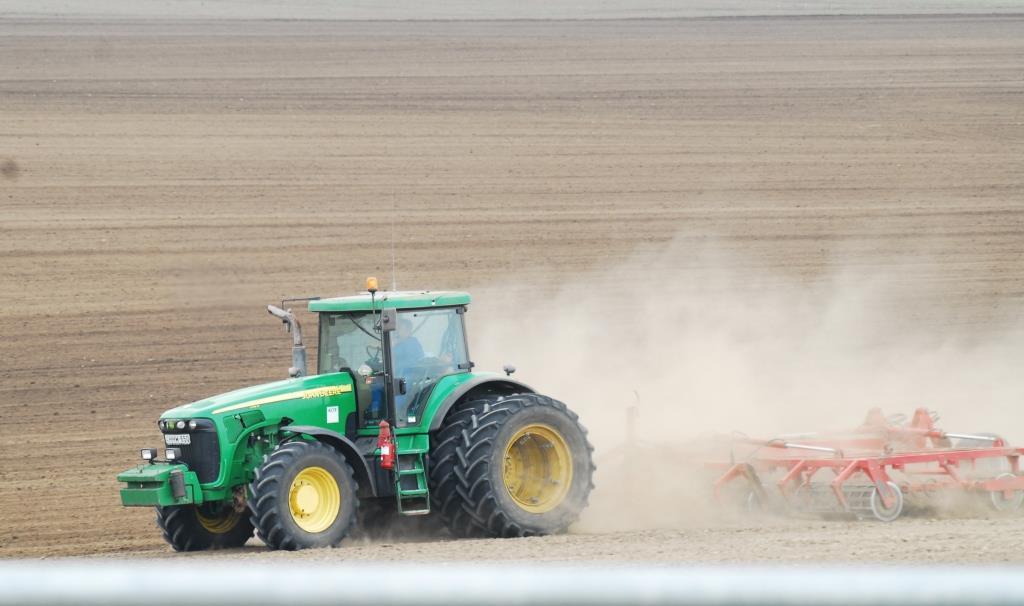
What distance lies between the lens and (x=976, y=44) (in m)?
34.2

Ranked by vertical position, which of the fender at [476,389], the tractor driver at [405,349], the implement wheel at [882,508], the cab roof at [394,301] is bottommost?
the implement wheel at [882,508]

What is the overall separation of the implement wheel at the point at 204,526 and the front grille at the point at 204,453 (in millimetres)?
425

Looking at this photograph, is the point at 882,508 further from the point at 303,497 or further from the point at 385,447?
the point at 303,497

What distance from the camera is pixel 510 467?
10258 millimetres

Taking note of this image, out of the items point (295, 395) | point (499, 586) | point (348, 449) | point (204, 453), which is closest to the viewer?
point (499, 586)

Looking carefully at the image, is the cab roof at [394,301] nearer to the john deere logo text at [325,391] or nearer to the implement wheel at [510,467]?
the john deere logo text at [325,391]

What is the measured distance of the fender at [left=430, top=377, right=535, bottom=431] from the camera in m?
9.91

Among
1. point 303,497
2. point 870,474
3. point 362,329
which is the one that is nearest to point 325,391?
point 362,329

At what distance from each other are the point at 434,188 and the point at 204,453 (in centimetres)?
1504

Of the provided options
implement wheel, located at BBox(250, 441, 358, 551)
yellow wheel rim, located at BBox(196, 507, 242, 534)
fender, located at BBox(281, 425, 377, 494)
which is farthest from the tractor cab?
yellow wheel rim, located at BBox(196, 507, 242, 534)

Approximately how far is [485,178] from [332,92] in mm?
5957

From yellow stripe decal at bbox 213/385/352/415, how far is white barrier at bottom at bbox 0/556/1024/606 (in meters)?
7.77

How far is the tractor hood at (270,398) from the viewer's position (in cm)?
966

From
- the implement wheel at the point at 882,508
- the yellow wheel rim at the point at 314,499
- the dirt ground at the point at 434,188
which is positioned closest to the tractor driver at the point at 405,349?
the yellow wheel rim at the point at 314,499
